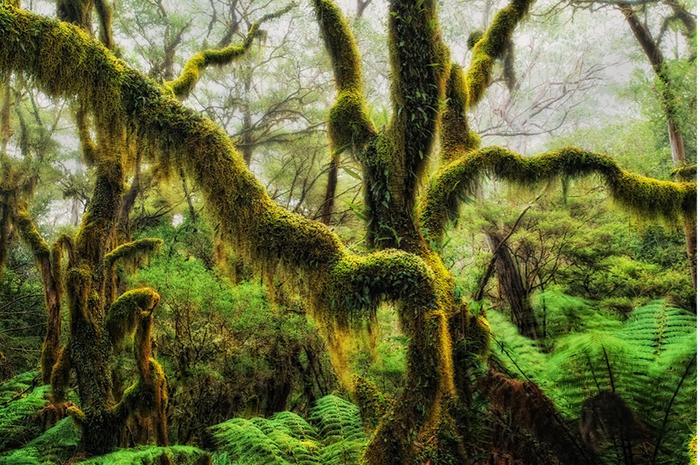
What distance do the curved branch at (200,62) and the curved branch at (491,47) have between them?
3.99m

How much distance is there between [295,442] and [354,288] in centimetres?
158

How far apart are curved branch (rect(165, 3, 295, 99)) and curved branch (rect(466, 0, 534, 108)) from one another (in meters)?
3.99

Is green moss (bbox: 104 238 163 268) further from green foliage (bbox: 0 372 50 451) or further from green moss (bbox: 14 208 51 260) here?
green foliage (bbox: 0 372 50 451)

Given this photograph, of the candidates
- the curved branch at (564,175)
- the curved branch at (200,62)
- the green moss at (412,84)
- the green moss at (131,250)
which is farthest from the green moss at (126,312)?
the curved branch at (564,175)

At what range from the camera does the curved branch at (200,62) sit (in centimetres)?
704

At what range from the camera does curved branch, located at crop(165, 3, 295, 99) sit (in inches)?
277

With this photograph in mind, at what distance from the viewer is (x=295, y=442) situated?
13.8ft

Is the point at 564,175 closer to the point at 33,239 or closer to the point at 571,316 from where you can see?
the point at 571,316

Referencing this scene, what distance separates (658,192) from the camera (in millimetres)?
5883

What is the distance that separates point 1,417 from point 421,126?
4.79 metres

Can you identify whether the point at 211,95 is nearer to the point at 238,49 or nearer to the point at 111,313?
the point at 238,49

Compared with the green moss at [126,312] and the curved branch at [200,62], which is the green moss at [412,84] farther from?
the curved branch at [200,62]

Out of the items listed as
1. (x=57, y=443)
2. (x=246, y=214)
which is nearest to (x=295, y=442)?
(x=246, y=214)

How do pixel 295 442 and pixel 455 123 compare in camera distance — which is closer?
pixel 295 442
